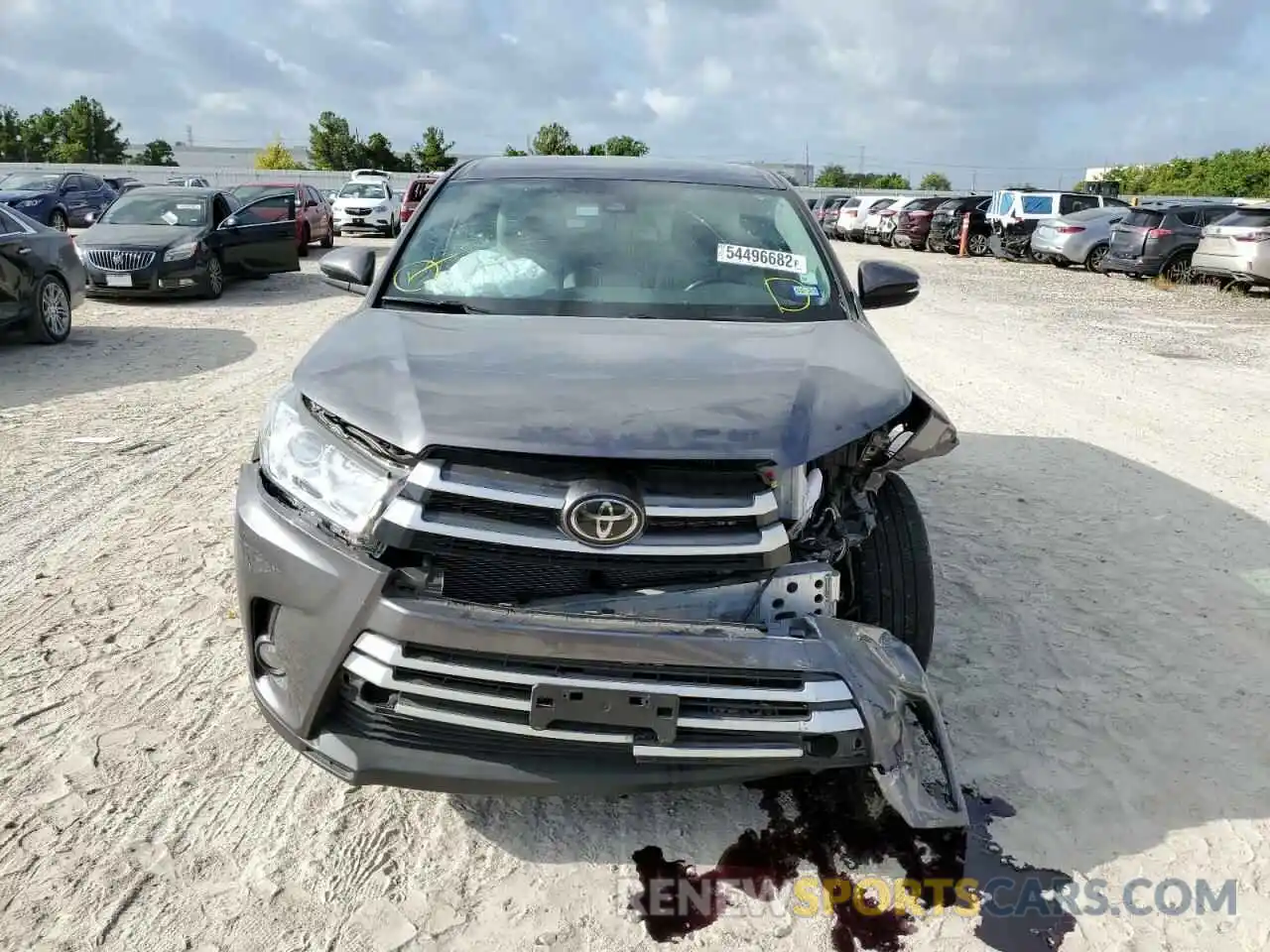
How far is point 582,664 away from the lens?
2.12 meters

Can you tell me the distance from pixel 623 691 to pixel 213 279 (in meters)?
12.5

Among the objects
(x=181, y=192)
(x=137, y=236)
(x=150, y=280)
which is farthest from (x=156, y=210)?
(x=150, y=280)

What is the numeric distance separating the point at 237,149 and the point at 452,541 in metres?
101

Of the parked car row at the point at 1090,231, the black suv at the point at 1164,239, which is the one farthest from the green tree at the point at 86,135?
the black suv at the point at 1164,239

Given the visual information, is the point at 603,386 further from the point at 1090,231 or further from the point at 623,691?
the point at 1090,231

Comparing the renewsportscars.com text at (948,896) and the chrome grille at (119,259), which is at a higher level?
the chrome grille at (119,259)

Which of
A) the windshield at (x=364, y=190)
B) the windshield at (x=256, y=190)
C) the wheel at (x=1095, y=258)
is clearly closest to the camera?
the windshield at (x=256, y=190)

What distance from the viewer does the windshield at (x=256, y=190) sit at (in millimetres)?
18578

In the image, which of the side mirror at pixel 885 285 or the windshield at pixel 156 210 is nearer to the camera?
the side mirror at pixel 885 285

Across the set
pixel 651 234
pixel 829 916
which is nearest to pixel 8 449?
pixel 651 234

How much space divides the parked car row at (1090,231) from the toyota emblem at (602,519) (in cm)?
1593

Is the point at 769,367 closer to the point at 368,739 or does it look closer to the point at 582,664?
the point at 582,664

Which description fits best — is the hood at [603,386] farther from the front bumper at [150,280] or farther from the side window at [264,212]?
the side window at [264,212]

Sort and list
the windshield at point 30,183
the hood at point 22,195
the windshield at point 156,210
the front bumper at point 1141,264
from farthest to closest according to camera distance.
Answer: the windshield at point 30,183 → the hood at point 22,195 → the front bumper at point 1141,264 → the windshield at point 156,210
